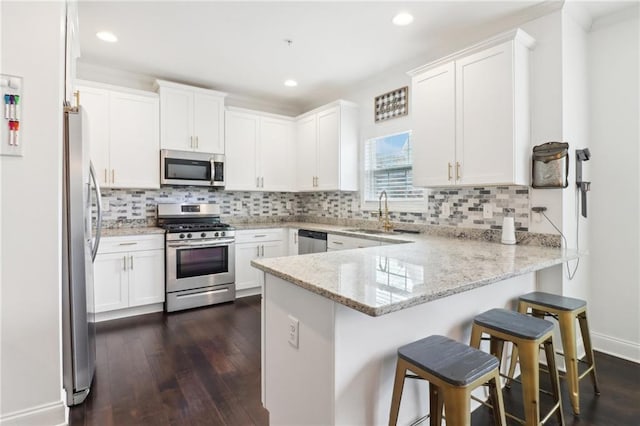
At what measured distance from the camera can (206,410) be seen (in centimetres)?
188

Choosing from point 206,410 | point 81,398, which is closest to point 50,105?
point 81,398

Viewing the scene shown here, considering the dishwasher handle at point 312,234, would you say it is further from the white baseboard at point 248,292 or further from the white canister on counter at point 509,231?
the white canister on counter at point 509,231

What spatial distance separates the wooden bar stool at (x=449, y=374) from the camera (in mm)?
1140

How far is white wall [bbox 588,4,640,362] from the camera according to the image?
2.43m

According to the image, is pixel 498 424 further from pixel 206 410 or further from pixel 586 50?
pixel 586 50

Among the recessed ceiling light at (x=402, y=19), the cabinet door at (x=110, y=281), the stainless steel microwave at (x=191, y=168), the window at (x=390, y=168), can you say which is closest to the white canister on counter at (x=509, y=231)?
the window at (x=390, y=168)

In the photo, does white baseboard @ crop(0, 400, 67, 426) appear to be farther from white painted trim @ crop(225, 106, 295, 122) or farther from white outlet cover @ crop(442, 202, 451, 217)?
white painted trim @ crop(225, 106, 295, 122)

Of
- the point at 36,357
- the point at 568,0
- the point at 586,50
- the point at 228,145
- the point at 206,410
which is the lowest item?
the point at 206,410

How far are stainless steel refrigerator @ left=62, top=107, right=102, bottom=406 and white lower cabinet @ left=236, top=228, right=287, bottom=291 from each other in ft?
6.73

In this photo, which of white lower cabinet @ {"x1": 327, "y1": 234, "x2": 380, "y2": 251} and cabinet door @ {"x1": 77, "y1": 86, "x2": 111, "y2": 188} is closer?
white lower cabinet @ {"x1": 327, "y1": 234, "x2": 380, "y2": 251}

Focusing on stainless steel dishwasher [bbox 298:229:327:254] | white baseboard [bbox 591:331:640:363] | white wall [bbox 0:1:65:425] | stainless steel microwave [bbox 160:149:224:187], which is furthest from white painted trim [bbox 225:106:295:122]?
→ white baseboard [bbox 591:331:640:363]

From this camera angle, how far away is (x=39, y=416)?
5.61ft

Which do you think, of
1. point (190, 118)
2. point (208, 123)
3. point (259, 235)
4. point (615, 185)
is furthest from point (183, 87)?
point (615, 185)

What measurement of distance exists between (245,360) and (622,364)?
2.80 meters
